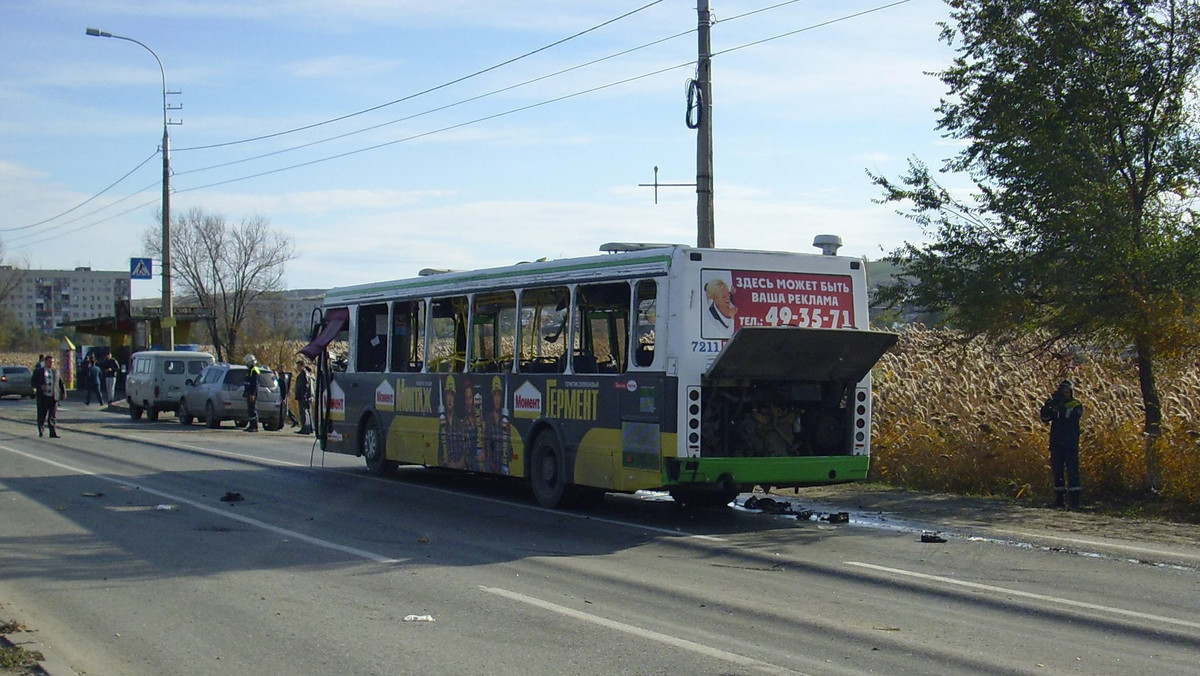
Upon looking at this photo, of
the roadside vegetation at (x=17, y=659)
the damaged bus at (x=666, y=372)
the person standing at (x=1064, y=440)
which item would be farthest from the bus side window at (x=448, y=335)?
the roadside vegetation at (x=17, y=659)

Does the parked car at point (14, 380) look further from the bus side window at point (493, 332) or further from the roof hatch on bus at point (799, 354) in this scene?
the roof hatch on bus at point (799, 354)

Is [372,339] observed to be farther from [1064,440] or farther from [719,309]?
[1064,440]

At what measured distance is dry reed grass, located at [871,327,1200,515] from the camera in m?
15.0

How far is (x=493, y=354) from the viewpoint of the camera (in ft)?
50.8

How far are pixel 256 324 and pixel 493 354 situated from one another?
1846 inches

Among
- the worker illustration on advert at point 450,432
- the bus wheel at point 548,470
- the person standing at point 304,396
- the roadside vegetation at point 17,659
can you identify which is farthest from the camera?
the person standing at point 304,396

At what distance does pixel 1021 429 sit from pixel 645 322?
6841mm

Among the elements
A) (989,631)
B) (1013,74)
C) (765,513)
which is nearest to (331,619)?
(989,631)

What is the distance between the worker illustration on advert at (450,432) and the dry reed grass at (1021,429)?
6333mm

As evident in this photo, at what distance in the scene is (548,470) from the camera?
14312 millimetres

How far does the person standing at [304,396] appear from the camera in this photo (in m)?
30.3

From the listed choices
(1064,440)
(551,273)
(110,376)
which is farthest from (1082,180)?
(110,376)

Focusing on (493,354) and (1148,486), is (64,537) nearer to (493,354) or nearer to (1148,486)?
(493,354)

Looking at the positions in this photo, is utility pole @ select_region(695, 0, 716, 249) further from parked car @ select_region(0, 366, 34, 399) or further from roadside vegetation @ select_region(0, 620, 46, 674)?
parked car @ select_region(0, 366, 34, 399)
